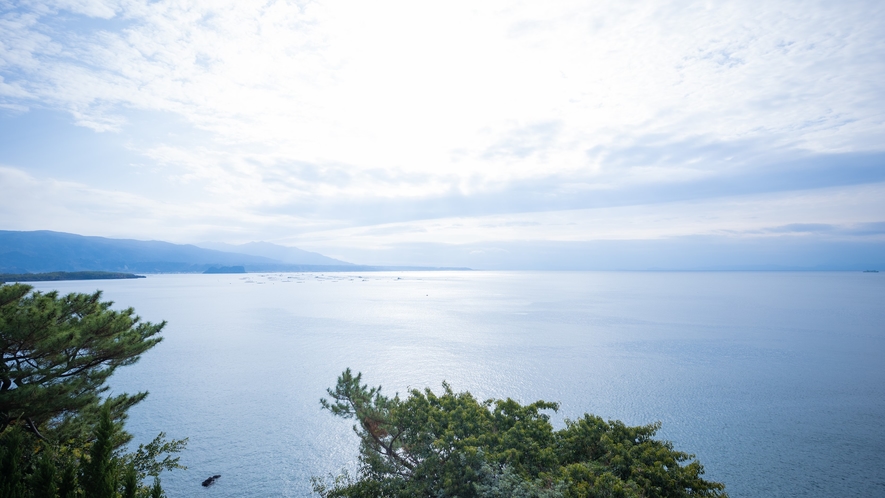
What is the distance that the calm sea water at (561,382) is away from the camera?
84.3ft

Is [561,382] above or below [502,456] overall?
below


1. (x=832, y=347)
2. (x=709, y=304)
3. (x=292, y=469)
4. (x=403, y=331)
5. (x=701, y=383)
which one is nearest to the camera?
(x=292, y=469)

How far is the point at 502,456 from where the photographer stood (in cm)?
1452

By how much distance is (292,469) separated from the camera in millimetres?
25469

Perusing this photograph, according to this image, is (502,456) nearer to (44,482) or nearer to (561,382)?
(44,482)

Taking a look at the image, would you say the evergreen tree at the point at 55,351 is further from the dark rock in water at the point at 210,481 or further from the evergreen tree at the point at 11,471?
the dark rock in water at the point at 210,481

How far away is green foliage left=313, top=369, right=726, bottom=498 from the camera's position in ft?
42.1

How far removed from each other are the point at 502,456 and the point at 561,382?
3031cm

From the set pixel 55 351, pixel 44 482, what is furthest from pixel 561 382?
pixel 44 482

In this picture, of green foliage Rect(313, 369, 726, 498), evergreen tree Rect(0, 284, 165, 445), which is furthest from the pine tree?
green foliage Rect(313, 369, 726, 498)

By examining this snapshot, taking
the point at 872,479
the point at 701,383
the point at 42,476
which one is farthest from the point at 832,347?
the point at 42,476

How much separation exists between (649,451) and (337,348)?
50.7 metres

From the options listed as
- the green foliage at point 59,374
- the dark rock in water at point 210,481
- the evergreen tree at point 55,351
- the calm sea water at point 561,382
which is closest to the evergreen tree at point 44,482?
the green foliage at point 59,374

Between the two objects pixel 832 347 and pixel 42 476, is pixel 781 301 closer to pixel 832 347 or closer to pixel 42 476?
pixel 832 347
